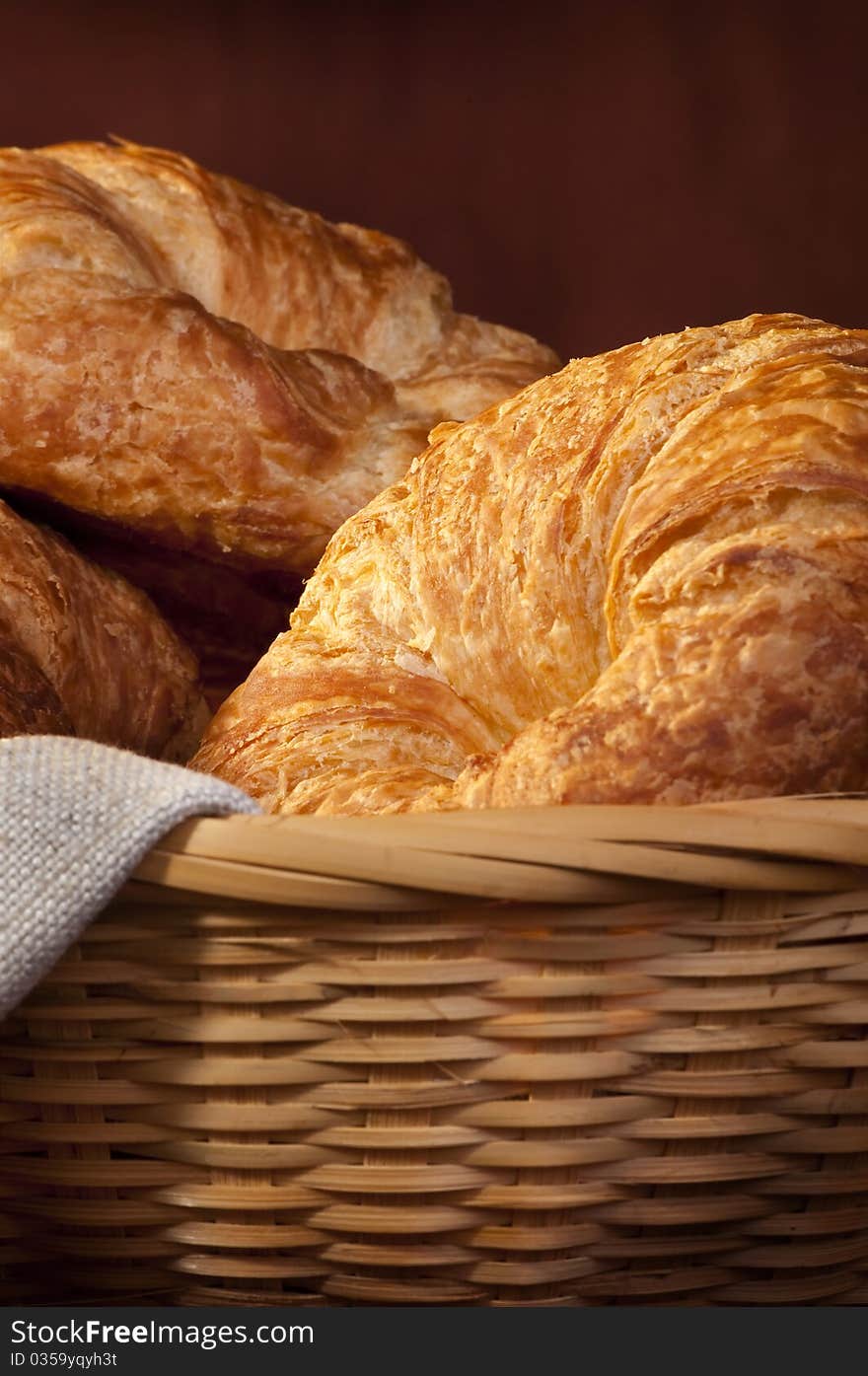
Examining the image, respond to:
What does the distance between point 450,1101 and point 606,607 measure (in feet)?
1.29

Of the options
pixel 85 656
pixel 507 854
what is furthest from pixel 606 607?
A: pixel 85 656

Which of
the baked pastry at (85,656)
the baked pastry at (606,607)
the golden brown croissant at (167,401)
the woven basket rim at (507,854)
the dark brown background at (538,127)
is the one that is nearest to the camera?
the woven basket rim at (507,854)

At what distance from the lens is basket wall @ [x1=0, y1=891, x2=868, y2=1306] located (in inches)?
32.2

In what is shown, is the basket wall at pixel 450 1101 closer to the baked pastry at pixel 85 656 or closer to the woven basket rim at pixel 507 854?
the woven basket rim at pixel 507 854

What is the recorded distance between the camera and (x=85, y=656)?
1.52 m

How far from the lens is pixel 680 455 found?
3.57 ft

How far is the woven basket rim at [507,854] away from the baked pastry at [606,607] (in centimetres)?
10

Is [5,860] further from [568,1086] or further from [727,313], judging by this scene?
[727,313]

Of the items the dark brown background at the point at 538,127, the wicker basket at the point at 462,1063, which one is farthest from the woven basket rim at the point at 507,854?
the dark brown background at the point at 538,127

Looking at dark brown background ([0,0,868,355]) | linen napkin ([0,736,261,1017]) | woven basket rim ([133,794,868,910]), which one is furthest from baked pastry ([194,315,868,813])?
dark brown background ([0,0,868,355])

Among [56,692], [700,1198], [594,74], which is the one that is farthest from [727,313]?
[700,1198]

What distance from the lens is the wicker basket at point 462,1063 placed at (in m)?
0.79

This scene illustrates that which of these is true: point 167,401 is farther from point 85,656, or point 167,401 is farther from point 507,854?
point 507,854

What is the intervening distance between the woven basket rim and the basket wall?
2cm
